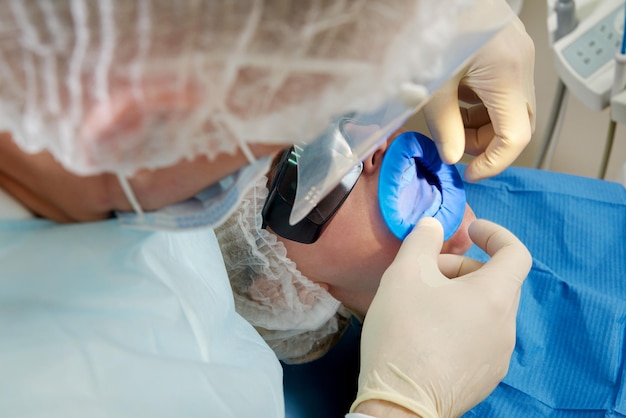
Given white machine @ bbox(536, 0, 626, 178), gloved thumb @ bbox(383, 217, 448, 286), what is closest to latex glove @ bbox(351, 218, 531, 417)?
gloved thumb @ bbox(383, 217, 448, 286)

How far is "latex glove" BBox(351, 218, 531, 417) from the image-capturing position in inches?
36.8

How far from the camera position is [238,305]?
119 centimetres

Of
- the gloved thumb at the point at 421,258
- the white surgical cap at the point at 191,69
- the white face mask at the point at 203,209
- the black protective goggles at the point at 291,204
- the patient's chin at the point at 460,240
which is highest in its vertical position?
the white surgical cap at the point at 191,69

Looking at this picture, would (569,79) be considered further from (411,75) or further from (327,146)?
(411,75)

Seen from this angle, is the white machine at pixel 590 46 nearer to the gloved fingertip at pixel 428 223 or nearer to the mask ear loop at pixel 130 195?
the gloved fingertip at pixel 428 223

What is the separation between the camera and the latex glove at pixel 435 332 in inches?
36.8

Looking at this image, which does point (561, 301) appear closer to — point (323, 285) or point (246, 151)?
point (323, 285)

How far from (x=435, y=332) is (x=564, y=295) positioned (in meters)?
0.55

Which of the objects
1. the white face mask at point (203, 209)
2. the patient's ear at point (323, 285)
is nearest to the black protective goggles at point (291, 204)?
the patient's ear at point (323, 285)

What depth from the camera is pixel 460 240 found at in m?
1.25

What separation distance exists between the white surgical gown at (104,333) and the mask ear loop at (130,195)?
0.36 feet

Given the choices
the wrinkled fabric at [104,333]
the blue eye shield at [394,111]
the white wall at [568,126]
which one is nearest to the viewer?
the blue eye shield at [394,111]

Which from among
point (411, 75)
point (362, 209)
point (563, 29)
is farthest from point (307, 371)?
point (563, 29)

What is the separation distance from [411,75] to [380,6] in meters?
0.08
